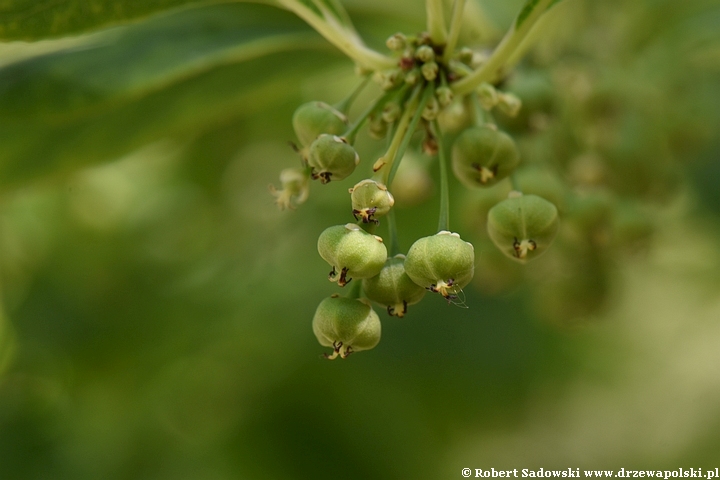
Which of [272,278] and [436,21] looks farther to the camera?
[272,278]

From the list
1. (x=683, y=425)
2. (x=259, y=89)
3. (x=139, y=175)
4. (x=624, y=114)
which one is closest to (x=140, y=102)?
(x=259, y=89)

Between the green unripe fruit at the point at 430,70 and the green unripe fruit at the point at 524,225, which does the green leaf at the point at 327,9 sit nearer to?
the green unripe fruit at the point at 430,70

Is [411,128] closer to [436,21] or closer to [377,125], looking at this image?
[377,125]

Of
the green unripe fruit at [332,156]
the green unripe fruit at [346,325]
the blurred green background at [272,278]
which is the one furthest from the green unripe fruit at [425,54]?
the blurred green background at [272,278]

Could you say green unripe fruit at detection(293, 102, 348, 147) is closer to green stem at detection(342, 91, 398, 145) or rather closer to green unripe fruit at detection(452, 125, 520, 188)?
green stem at detection(342, 91, 398, 145)

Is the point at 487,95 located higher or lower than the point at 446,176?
higher

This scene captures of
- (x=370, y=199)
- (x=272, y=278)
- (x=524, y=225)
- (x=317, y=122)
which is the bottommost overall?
(x=370, y=199)

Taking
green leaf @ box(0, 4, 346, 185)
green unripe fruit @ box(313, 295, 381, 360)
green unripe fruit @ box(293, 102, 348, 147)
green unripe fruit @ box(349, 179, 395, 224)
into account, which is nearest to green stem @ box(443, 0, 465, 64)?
green unripe fruit @ box(293, 102, 348, 147)

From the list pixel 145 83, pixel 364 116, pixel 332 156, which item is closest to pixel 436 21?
pixel 364 116

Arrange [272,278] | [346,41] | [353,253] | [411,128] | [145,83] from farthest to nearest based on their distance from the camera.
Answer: [272,278]
[145,83]
[346,41]
[411,128]
[353,253]
